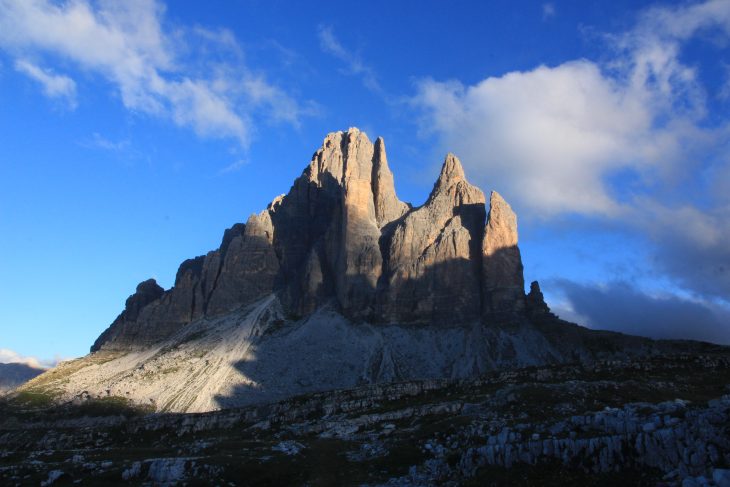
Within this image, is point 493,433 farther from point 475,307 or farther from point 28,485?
point 475,307

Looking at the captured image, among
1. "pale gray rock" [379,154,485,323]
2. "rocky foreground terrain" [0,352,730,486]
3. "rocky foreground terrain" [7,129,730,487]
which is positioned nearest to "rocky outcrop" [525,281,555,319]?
"rocky foreground terrain" [7,129,730,487]

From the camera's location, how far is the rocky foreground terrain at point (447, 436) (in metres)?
34.5

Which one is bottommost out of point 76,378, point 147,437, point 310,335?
point 147,437

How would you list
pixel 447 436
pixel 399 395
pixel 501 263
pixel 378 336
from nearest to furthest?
1. pixel 447 436
2. pixel 399 395
3. pixel 378 336
4. pixel 501 263

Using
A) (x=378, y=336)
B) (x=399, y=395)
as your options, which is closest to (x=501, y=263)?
(x=378, y=336)

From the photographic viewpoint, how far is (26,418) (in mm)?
147000

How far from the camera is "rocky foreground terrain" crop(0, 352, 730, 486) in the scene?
34.5m

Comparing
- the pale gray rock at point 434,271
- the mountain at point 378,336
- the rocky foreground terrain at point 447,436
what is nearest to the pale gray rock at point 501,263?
the mountain at point 378,336

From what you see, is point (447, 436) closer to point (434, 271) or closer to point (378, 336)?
point (378, 336)

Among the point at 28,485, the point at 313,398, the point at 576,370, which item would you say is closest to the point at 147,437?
the point at 313,398

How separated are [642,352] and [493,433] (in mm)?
119050

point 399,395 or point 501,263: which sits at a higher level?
point 501,263

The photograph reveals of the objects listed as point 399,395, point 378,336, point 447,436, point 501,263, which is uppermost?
point 501,263

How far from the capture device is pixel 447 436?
6159 cm
